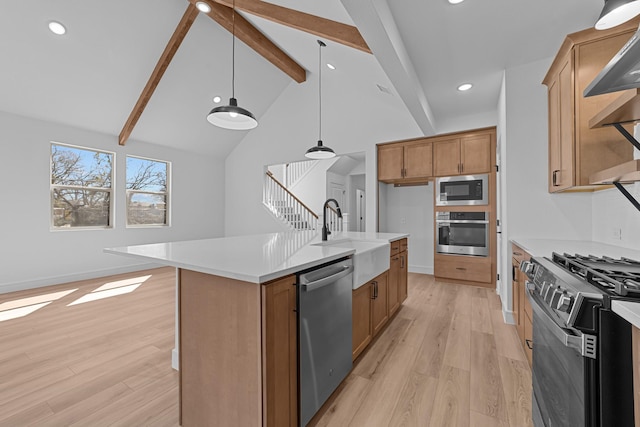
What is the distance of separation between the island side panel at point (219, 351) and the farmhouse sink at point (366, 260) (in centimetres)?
94

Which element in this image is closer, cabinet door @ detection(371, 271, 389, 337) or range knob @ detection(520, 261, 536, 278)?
range knob @ detection(520, 261, 536, 278)

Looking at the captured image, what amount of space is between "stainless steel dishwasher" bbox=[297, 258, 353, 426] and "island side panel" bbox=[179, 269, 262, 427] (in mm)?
272

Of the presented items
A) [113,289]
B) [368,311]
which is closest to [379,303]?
[368,311]

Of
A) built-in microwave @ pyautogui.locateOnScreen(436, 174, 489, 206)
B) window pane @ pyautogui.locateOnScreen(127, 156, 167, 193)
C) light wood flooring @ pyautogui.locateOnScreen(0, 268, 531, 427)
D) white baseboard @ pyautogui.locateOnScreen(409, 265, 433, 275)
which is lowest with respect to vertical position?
light wood flooring @ pyautogui.locateOnScreen(0, 268, 531, 427)

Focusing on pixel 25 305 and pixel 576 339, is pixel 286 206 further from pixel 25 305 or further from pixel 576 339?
pixel 576 339

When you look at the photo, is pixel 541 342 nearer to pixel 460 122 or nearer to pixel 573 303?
A: pixel 573 303

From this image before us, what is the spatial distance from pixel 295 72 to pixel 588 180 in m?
→ 5.25

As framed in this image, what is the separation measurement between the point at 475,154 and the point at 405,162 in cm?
111

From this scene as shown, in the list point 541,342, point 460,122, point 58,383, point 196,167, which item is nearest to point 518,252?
point 541,342

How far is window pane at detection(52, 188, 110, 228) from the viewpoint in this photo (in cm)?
469

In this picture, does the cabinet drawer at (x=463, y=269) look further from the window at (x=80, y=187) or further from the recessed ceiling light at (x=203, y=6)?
the window at (x=80, y=187)

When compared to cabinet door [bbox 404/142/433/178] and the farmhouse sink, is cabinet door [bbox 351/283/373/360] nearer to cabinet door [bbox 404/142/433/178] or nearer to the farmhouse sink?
the farmhouse sink

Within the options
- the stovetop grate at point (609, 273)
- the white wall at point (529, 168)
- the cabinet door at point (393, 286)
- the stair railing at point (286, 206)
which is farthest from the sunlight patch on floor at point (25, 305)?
the white wall at point (529, 168)

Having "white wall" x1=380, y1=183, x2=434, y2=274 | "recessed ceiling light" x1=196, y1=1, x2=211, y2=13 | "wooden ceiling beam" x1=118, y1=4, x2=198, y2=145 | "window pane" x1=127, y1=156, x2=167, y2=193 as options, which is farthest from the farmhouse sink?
"window pane" x1=127, y1=156, x2=167, y2=193
